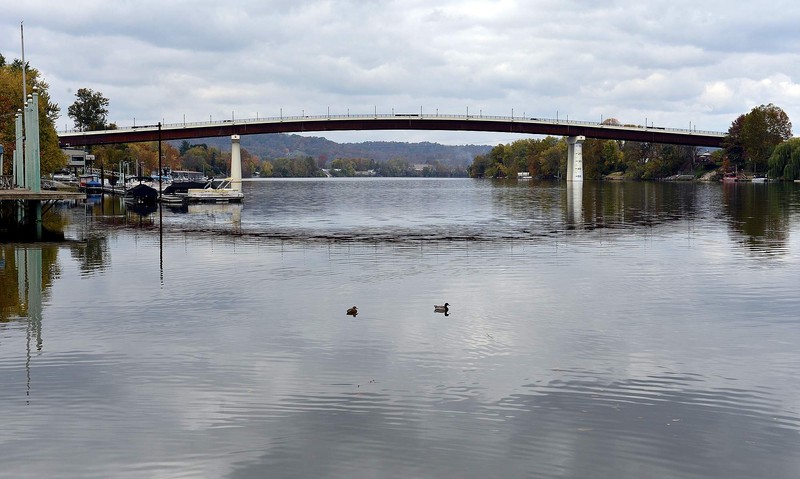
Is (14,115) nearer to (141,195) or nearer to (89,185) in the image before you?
(141,195)

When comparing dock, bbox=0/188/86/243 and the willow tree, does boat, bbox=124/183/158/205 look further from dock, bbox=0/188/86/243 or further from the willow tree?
dock, bbox=0/188/86/243

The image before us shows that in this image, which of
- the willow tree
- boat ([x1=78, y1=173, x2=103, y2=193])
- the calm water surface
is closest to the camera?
the calm water surface

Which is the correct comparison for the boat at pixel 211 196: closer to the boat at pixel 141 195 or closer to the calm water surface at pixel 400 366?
the boat at pixel 141 195

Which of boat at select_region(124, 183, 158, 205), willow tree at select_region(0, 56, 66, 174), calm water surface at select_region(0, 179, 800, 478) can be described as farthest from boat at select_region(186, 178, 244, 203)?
calm water surface at select_region(0, 179, 800, 478)

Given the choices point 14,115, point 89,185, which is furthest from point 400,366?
point 89,185

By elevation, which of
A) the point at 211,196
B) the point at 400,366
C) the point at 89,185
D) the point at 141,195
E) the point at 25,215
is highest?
the point at 89,185

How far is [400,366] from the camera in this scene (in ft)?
74.9

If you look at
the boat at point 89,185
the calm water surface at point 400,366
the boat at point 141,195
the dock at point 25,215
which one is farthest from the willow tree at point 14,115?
the calm water surface at point 400,366

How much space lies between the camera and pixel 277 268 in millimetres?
45156

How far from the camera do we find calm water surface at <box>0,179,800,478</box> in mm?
16312

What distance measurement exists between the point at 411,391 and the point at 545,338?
745cm

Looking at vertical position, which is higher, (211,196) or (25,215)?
(211,196)

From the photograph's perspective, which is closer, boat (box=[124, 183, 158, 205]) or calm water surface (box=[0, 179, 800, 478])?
calm water surface (box=[0, 179, 800, 478])

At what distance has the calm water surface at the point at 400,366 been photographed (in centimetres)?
1631
